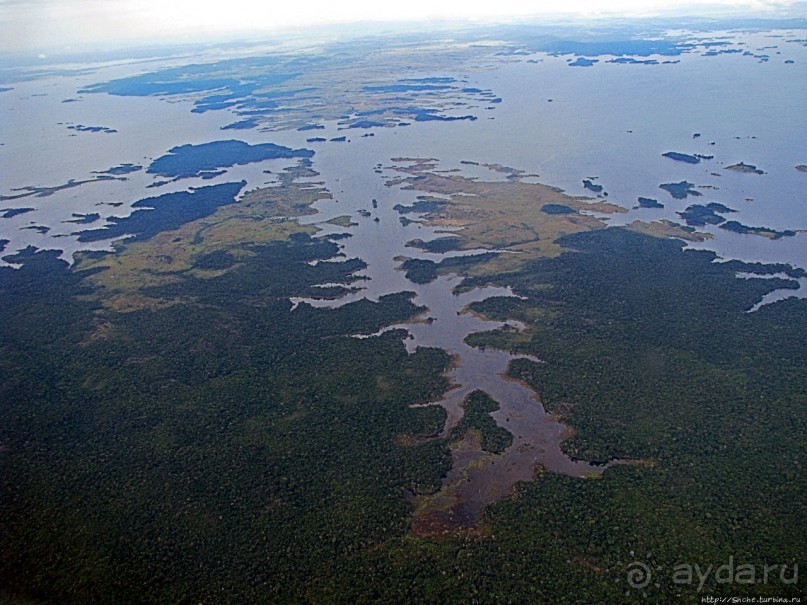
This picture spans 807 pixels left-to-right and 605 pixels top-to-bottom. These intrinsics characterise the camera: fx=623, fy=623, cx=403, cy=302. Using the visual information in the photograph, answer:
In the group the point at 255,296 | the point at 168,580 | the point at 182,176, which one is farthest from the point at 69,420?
the point at 182,176

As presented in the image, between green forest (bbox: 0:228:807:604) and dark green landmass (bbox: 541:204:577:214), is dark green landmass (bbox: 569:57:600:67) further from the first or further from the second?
green forest (bbox: 0:228:807:604)

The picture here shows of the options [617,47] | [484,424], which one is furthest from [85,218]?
[617,47]

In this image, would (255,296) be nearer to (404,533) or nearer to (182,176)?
(404,533)

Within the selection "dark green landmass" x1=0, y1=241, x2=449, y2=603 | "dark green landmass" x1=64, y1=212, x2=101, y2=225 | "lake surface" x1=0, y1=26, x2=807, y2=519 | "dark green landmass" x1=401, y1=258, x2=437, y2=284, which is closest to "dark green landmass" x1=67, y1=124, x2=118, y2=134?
"lake surface" x1=0, y1=26, x2=807, y2=519

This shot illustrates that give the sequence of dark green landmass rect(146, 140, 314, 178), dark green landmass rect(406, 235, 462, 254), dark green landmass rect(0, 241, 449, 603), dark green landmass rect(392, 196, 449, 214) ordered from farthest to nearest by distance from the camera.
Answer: dark green landmass rect(146, 140, 314, 178)
dark green landmass rect(392, 196, 449, 214)
dark green landmass rect(406, 235, 462, 254)
dark green landmass rect(0, 241, 449, 603)

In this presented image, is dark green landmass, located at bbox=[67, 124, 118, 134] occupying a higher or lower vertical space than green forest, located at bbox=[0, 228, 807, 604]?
higher

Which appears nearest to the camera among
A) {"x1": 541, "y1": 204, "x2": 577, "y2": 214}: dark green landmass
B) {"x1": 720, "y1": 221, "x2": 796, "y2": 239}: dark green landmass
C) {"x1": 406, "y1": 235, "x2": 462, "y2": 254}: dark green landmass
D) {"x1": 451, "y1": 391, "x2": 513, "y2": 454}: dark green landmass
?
{"x1": 451, "y1": 391, "x2": 513, "y2": 454}: dark green landmass

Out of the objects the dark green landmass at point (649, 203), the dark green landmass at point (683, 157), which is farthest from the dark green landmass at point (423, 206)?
the dark green landmass at point (683, 157)

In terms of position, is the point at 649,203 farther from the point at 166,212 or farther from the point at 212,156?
the point at 212,156
